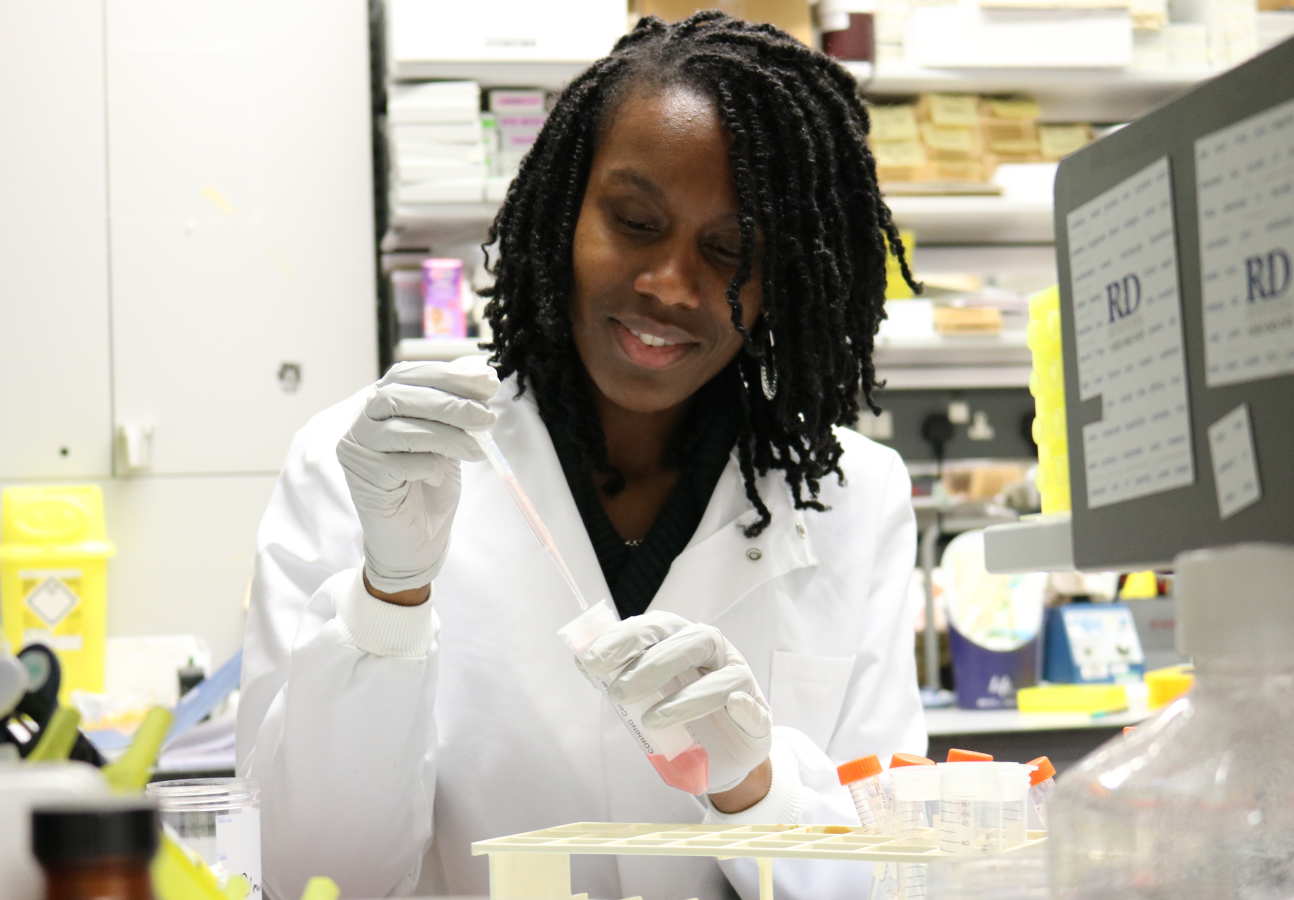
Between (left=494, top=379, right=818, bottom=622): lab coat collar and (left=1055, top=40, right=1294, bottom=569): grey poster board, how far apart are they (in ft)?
2.65

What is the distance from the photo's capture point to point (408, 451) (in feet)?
4.06

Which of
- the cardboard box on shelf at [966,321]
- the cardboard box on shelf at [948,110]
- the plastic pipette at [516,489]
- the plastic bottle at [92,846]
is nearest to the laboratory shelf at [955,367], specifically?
the cardboard box on shelf at [966,321]

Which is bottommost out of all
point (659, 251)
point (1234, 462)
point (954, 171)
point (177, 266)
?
point (1234, 462)

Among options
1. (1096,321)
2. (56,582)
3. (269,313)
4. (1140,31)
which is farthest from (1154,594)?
(1096,321)

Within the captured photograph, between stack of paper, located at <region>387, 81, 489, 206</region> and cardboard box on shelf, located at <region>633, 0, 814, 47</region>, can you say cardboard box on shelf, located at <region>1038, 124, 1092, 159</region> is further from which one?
stack of paper, located at <region>387, 81, 489, 206</region>

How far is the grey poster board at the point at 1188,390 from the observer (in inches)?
22.5

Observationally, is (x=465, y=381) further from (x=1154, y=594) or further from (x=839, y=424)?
(x=1154, y=594)

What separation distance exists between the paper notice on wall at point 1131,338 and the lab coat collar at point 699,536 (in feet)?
2.74

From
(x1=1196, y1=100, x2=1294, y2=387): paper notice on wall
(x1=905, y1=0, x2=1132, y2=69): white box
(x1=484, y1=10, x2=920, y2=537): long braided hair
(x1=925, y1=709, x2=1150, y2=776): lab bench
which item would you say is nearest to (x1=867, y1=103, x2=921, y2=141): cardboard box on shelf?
(x1=905, y1=0, x2=1132, y2=69): white box

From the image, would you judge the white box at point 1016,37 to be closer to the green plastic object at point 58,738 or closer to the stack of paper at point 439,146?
the stack of paper at point 439,146

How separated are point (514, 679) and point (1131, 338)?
93 cm

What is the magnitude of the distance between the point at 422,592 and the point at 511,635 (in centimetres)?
24

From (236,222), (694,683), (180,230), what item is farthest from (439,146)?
(694,683)

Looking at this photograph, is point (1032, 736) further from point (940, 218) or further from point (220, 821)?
point (220, 821)
